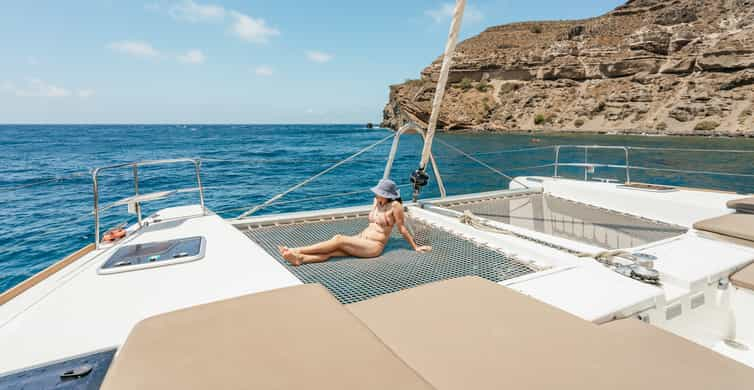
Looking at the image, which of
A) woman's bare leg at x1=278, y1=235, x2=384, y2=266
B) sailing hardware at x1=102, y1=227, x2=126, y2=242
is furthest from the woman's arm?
sailing hardware at x1=102, y1=227, x2=126, y2=242

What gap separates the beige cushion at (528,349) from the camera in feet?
3.60

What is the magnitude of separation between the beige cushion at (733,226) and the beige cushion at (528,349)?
232cm

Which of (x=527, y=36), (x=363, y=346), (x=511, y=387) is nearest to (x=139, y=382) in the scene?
(x=363, y=346)

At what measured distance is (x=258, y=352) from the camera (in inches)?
43.7

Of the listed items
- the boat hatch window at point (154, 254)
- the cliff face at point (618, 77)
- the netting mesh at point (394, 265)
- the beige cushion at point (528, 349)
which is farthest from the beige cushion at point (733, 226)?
the cliff face at point (618, 77)

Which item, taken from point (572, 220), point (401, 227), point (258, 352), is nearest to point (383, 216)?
point (401, 227)

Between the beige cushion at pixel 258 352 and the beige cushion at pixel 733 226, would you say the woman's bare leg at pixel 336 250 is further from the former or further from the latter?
the beige cushion at pixel 733 226

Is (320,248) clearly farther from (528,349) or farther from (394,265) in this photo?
(528,349)

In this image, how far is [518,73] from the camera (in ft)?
184

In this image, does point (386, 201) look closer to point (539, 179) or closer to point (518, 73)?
point (539, 179)

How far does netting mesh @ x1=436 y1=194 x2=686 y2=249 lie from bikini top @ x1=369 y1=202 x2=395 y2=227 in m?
1.75

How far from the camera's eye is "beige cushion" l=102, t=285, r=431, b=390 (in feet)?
3.20

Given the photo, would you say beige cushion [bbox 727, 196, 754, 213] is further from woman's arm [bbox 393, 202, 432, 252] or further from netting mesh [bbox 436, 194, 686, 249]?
woman's arm [bbox 393, 202, 432, 252]

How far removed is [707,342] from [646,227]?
184 cm
